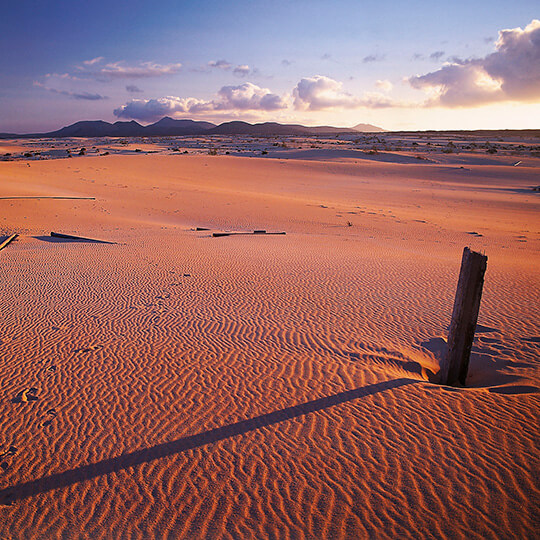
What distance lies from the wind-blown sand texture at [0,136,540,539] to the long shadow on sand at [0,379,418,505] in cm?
2

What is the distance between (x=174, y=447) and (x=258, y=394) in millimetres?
1107

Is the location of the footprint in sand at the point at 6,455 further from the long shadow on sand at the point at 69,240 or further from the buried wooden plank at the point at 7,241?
the buried wooden plank at the point at 7,241

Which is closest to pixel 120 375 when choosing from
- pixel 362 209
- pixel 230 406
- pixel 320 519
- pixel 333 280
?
pixel 230 406

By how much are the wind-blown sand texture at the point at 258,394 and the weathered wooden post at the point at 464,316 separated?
1.06ft

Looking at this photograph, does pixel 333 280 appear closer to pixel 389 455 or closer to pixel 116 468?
pixel 389 455

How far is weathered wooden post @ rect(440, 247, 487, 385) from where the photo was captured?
14.4 ft

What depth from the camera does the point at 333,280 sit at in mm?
8383

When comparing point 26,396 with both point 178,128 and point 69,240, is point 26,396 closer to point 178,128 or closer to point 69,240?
point 69,240

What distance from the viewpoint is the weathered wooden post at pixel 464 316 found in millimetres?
4402

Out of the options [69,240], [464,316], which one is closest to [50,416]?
[464,316]

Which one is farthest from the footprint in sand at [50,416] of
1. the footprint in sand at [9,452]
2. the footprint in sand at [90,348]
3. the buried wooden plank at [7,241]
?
the buried wooden plank at [7,241]

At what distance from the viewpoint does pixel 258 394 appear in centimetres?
435

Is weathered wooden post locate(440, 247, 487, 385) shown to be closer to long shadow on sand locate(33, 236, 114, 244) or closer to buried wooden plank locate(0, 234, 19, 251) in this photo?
long shadow on sand locate(33, 236, 114, 244)

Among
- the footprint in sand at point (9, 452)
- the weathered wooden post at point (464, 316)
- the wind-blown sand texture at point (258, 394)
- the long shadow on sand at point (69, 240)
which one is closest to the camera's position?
the wind-blown sand texture at point (258, 394)
